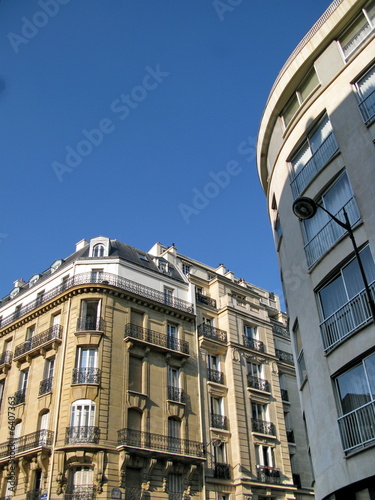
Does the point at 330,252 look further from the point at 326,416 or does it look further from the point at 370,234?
the point at 326,416

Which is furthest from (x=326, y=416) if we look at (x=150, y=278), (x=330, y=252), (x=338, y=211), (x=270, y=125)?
(x=150, y=278)

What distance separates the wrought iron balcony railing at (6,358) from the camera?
103 feet

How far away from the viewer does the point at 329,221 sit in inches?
564

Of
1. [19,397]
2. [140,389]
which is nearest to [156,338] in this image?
[140,389]

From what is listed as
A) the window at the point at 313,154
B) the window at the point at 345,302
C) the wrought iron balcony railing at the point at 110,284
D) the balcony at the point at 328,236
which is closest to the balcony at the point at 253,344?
the wrought iron balcony railing at the point at 110,284

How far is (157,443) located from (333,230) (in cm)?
1738

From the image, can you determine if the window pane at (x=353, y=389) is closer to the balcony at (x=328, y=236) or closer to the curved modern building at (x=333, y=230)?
the curved modern building at (x=333, y=230)

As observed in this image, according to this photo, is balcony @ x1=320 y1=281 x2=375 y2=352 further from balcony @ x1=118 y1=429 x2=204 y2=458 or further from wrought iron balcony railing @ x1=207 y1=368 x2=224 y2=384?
wrought iron balcony railing @ x1=207 y1=368 x2=224 y2=384

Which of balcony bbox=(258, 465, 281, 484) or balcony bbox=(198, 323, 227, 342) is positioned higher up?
balcony bbox=(198, 323, 227, 342)

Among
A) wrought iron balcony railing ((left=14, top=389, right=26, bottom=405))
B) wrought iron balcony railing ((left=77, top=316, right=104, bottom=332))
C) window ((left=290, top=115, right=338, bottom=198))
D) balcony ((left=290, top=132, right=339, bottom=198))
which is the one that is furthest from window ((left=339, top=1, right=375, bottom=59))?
wrought iron balcony railing ((left=14, top=389, right=26, bottom=405))

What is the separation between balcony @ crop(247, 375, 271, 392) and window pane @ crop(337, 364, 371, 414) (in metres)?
20.8

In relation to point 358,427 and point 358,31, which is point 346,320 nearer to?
point 358,427

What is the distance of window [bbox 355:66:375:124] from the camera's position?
13570 mm

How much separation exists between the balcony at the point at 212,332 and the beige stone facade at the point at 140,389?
0.33 feet
